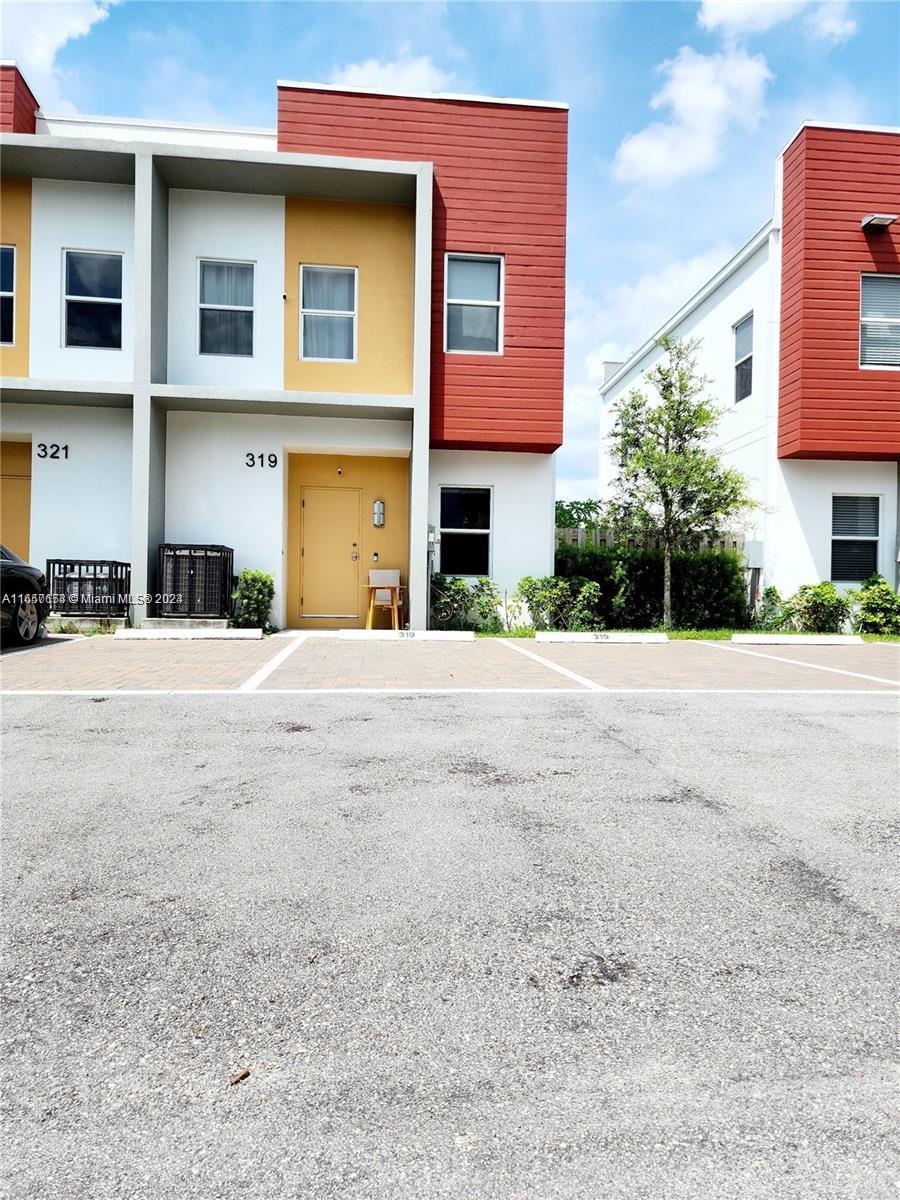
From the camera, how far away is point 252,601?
13000 mm

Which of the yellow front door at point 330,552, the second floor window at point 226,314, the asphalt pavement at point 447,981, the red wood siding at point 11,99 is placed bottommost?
the asphalt pavement at point 447,981

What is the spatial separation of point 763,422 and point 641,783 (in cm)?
1307

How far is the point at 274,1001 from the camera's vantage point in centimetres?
229

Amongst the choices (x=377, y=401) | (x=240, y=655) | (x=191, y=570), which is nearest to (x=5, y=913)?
(x=240, y=655)

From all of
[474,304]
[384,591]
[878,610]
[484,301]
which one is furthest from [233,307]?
[878,610]

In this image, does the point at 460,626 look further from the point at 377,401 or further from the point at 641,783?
the point at 641,783

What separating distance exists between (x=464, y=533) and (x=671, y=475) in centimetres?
366

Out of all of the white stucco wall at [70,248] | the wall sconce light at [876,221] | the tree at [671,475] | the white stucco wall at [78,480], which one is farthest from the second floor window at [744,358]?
the white stucco wall at [78,480]

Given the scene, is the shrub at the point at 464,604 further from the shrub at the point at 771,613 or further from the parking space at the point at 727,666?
the shrub at the point at 771,613

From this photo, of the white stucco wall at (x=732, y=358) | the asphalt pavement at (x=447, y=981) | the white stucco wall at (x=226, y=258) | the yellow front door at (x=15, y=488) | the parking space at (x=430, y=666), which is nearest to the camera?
the asphalt pavement at (x=447, y=981)

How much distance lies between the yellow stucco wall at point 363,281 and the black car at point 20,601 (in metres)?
5.36

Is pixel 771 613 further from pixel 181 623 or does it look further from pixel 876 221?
pixel 181 623

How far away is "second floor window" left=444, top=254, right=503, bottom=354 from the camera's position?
14.0 m

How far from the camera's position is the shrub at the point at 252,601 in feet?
42.5
